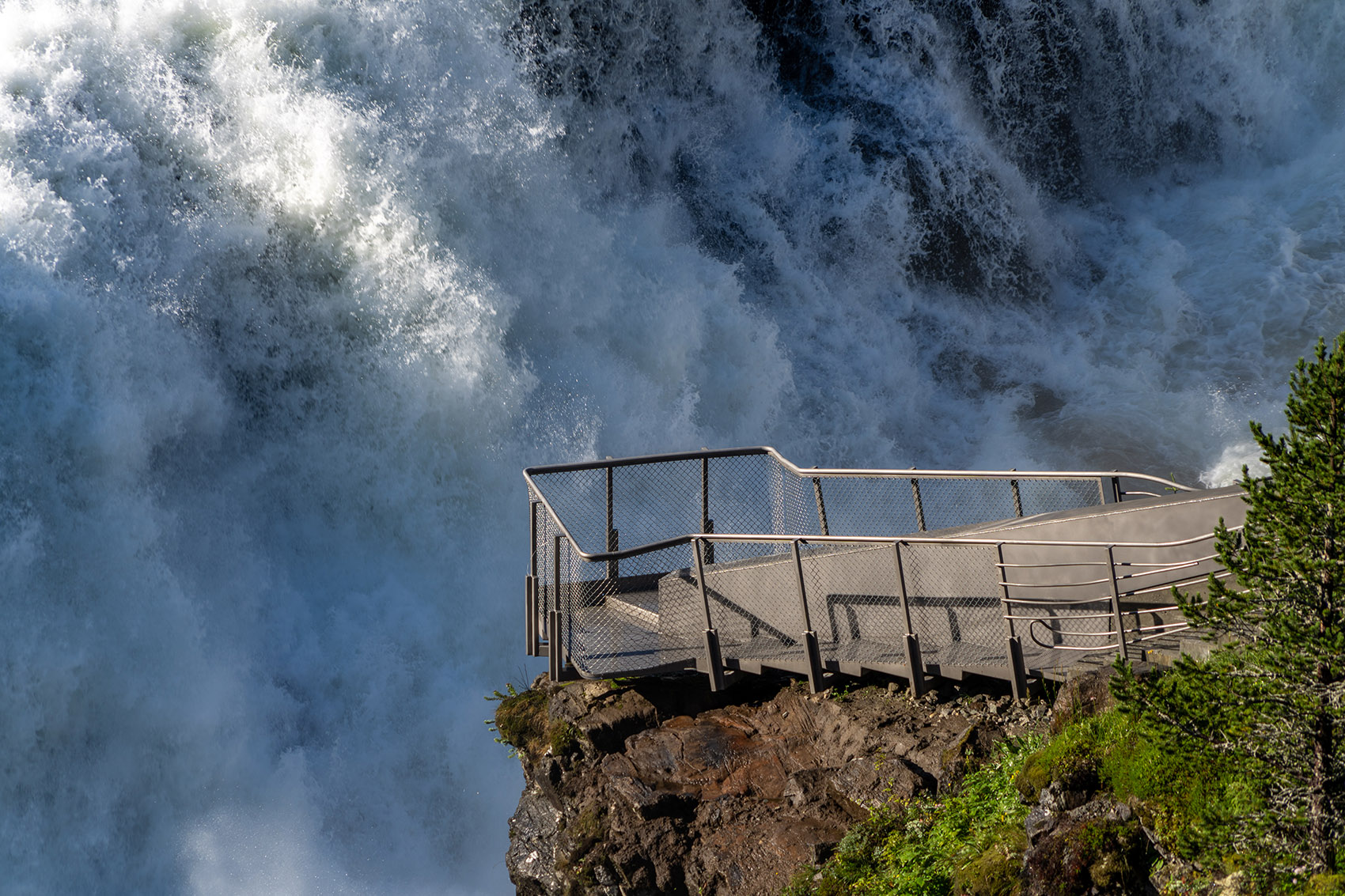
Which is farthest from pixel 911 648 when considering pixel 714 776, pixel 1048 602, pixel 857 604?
pixel 714 776

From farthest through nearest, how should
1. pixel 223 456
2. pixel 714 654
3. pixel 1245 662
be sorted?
pixel 223 456 → pixel 714 654 → pixel 1245 662

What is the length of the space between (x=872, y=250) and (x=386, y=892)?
14.0m

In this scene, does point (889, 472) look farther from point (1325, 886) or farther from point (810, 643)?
point (1325, 886)

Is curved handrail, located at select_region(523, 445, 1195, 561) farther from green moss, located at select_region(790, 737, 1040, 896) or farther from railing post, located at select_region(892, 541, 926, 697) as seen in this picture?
green moss, located at select_region(790, 737, 1040, 896)

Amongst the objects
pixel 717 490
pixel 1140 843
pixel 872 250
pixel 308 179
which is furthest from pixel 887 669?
pixel 872 250

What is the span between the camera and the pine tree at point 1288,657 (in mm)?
4535

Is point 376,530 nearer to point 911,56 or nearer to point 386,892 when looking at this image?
point 386,892

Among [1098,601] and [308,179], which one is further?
[308,179]

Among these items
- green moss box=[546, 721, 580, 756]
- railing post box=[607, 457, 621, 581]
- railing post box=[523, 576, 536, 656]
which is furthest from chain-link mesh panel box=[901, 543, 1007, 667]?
railing post box=[523, 576, 536, 656]

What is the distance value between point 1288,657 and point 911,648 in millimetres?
3470

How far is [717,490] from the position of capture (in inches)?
675

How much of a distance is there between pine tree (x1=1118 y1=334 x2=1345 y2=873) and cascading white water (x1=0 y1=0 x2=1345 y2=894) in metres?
12.1

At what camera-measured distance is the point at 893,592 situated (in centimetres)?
858

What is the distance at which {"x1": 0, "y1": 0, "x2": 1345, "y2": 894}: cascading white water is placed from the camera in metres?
14.7
